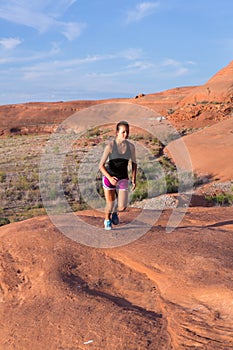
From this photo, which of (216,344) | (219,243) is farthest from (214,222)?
(216,344)

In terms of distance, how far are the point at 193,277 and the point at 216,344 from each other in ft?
3.60

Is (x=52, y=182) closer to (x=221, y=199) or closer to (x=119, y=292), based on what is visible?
→ (x=221, y=199)

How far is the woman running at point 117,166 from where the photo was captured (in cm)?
569

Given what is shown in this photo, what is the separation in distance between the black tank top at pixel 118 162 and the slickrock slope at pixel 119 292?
0.97 metres

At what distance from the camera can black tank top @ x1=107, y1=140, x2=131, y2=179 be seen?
5797 millimetres

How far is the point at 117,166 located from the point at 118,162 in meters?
0.06

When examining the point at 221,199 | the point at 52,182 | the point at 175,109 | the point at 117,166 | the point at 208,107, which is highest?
the point at 175,109

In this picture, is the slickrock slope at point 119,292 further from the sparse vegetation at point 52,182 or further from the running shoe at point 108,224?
the sparse vegetation at point 52,182

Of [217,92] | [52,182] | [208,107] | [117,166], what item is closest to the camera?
[117,166]

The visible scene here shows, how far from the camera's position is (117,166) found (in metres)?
5.89

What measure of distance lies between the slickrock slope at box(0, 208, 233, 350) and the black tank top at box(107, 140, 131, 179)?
0.97 meters

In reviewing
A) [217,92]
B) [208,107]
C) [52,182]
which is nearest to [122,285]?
[52,182]

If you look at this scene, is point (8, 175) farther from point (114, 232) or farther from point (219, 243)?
point (219, 243)

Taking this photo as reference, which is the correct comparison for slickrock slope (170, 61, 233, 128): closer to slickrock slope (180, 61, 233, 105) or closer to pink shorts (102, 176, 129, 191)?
slickrock slope (180, 61, 233, 105)
